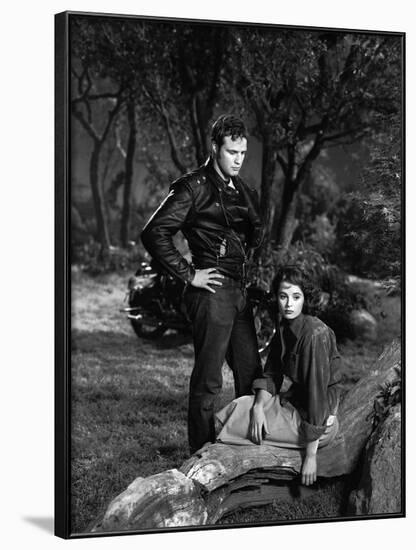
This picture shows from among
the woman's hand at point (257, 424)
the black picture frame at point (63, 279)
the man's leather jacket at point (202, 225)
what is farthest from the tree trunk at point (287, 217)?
the black picture frame at point (63, 279)

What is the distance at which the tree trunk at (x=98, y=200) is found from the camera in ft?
25.1

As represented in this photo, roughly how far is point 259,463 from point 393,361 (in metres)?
1.07

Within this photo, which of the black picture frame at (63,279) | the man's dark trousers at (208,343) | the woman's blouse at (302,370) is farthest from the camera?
the woman's blouse at (302,370)

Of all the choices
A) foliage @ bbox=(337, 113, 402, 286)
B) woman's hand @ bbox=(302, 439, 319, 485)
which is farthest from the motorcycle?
foliage @ bbox=(337, 113, 402, 286)

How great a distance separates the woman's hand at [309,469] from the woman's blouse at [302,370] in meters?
0.11

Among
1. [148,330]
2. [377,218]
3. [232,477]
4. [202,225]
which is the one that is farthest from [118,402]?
[377,218]

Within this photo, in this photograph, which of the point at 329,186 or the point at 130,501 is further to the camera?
the point at 329,186

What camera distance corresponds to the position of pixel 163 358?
788 centimetres

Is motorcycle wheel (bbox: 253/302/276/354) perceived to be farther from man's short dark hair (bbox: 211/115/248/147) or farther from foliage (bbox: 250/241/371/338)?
man's short dark hair (bbox: 211/115/248/147)

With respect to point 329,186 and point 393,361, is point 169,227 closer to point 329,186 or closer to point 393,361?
point 329,186

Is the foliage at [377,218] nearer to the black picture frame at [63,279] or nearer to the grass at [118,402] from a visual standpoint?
the grass at [118,402]

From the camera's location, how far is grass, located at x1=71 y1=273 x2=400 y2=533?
25.1 ft

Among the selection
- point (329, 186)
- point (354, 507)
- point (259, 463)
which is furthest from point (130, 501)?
point (329, 186)

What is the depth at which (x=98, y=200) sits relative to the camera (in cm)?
770
